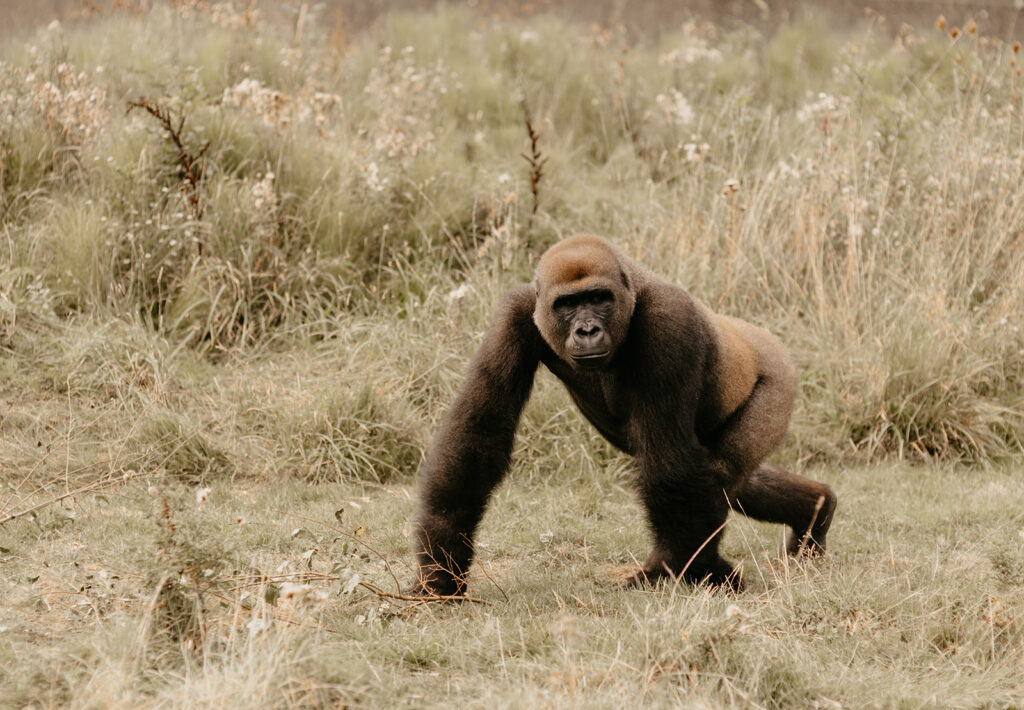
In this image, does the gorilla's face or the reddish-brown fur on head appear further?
the reddish-brown fur on head

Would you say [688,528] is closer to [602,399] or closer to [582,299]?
[602,399]

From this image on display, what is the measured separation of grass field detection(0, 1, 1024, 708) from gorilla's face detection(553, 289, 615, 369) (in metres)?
0.99

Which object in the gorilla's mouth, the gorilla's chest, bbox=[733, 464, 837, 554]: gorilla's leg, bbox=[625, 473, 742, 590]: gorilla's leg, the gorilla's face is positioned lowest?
bbox=[733, 464, 837, 554]: gorilla's leg

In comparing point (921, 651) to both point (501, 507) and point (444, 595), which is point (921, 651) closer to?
point (444, 595)

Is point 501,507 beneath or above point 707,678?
beneath

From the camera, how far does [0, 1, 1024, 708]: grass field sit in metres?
3.53

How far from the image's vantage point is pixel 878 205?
830 centimetres

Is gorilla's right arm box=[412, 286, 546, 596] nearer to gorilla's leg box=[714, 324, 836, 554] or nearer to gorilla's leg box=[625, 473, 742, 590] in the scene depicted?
gorilla's leg box=[625, 473, 742, 590]

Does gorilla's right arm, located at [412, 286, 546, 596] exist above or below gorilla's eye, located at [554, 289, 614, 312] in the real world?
below

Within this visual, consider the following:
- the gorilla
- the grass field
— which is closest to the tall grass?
the grass field

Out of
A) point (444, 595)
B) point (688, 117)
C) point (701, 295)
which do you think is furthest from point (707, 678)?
point (688, 117)

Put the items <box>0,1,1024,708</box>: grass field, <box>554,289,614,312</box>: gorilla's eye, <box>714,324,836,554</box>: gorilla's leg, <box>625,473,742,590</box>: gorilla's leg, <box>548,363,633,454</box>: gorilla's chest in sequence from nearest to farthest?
<box>0,1,1024,708</box>: grass field → <box>554,289,614,312</box>: gorilla's eye → <box>625,473,742,590</box>: gorilla's leg → <box>548,363,633,454</box>: gorilla's chest → <box>714,324,836,554</box>: gorilla's leg

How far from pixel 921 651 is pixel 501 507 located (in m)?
2.65

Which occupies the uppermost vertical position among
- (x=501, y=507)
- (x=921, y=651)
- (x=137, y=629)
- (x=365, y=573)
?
(x=137, y=629)
